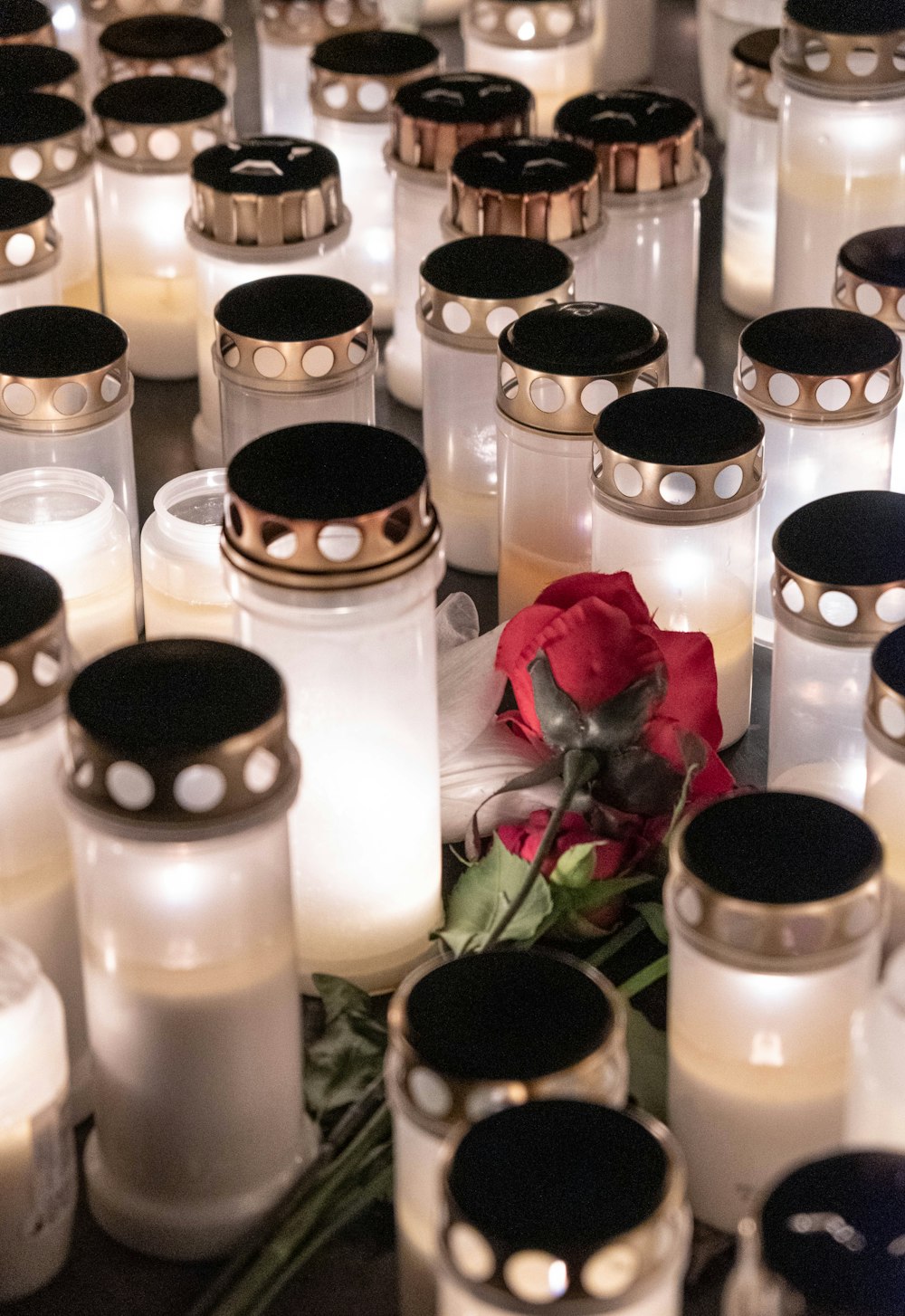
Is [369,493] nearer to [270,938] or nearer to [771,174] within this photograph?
[270,938]

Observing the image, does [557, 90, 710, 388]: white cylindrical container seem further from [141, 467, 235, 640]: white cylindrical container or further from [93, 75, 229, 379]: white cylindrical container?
[141, 467, 235, 640]: white cylindrical container

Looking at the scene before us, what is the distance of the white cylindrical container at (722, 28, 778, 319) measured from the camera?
1328 mm

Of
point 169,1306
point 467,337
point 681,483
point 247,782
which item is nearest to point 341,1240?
point 169,1306

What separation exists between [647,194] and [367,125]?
0.77 feet

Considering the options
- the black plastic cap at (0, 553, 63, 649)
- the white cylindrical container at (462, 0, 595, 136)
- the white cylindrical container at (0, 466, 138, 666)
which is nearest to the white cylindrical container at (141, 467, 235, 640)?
the white cylindrical container at (0, 466, 138, 666)

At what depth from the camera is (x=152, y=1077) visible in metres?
0.68

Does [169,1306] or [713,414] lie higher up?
[713,414]

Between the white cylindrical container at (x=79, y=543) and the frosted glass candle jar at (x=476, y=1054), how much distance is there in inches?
11.6

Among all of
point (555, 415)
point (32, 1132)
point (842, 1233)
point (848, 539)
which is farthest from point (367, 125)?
point (842, 1233)

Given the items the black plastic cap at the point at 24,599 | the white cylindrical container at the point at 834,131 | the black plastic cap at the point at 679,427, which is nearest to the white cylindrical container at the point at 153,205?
the white cylindrical container at the point at 834,131

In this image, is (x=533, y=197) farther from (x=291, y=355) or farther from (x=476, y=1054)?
(x=476, y=1054)

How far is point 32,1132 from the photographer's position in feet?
2.18

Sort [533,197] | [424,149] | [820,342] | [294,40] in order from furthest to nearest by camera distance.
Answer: [294,40] < [424,149] < [533,197] < [820,342]

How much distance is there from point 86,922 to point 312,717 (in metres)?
0.12
